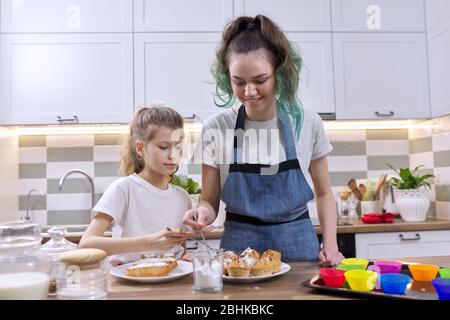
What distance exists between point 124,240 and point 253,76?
0.57 m

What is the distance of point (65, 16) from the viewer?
2305 millimetres

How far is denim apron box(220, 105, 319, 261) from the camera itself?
4.14 ft

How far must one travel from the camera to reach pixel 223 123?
1.37 metres

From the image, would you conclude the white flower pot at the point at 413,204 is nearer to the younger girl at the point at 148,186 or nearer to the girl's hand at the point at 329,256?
the girl's hand at the point at 329,256

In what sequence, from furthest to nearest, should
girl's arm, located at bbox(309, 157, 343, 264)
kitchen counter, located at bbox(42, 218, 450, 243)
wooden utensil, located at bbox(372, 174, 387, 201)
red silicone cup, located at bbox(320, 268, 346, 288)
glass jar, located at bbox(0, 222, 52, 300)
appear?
1. wooden utensil, located at bbox(372, 174, 387, 201)
2. kitchen counter, located at bbox(42, 218, 450, 243)
3. girl's arm, located at bbox(309, 157, 343, 264)
4. red silicone cup, located at bbox(320, 268, 346, 288)
5. glass jar, located at bbox(0, 222, 52, 300)

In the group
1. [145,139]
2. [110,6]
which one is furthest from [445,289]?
[110,6]

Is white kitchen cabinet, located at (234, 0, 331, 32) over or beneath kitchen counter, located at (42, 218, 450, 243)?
over

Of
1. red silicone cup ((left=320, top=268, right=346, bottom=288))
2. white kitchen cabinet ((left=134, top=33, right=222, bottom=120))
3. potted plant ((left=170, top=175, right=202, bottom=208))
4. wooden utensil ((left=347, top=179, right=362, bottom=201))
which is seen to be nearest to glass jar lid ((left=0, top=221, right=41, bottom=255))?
red silicone cup ((left=320, top=268, right=346, bottom=288))

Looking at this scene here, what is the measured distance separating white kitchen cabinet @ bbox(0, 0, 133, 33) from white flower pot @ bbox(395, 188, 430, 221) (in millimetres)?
1734

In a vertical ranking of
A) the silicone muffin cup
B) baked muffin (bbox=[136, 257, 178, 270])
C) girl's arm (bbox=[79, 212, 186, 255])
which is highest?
girl's arm (bbox=[79, 212, 186, 255])

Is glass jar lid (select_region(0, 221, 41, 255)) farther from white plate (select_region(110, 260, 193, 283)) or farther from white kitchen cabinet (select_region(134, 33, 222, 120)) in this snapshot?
white kitchen cabinet (select_region(134, 33, 222, 120))

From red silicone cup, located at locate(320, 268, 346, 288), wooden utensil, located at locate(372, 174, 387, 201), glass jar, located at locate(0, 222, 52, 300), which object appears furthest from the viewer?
wooden utensil, located at locate(372, 174, 387, 201)

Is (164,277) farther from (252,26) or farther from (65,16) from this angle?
(65,16)

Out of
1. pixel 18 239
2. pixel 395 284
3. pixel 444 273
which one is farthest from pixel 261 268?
pixel 18 239
